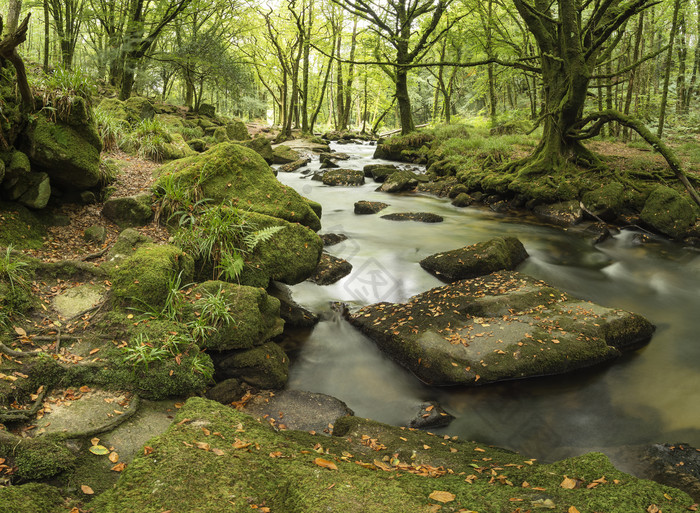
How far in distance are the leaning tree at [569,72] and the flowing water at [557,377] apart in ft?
9.76

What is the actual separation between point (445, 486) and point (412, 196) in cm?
1268

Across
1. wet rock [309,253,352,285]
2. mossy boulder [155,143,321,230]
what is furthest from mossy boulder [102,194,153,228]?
wet rock [309,253,352,285]

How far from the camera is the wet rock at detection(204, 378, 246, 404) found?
12.8ft

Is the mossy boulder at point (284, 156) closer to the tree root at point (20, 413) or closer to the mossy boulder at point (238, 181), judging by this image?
the mossy boulder at point (238, 181)

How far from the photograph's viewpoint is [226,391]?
13.2 feet

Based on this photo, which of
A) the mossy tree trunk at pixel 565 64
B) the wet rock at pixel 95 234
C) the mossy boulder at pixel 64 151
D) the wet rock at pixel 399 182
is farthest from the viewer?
the wet rock at pixel 399 182

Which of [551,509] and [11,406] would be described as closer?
[551,509]

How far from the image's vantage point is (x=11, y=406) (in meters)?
2.83

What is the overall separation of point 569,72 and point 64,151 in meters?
11.8

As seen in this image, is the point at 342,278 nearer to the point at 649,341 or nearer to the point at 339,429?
the point at 339,429

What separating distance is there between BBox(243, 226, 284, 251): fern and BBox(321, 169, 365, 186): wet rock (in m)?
10.0

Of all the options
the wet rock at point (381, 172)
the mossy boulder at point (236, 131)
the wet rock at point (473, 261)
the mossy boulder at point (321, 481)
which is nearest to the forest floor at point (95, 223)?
the mossy boulder at point (321, 481)

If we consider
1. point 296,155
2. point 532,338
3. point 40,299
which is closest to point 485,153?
point 296,155

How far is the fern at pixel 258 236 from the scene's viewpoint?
5633 mm
